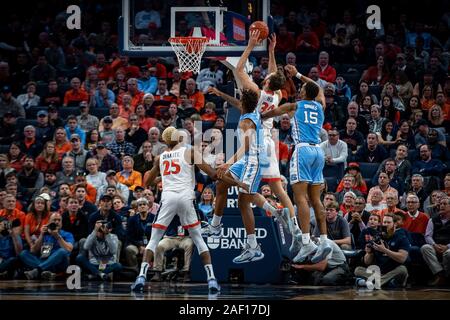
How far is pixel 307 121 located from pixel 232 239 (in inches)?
85.6

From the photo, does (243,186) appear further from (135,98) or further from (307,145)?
(135,98)

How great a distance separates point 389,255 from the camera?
13.8 meters

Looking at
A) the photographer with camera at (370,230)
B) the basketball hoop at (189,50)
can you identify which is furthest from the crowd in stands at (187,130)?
the basketball hoop at (189,50)

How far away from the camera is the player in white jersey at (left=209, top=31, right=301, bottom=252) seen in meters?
12.9

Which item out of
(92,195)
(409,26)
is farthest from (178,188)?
(409,26)

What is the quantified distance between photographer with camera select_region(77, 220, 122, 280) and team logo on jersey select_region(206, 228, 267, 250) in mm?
1589

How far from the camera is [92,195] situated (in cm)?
1684

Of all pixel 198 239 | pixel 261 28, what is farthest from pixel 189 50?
pixel 198 239

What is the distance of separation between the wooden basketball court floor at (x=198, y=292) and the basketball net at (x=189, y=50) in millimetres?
3025

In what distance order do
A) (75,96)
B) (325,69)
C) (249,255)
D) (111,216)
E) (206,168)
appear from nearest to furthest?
(206,168) < (249,255) < (111,216) < (325,69) < (75,96)

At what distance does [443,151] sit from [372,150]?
1.15 metres

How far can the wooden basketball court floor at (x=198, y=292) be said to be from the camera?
38.5 ft
